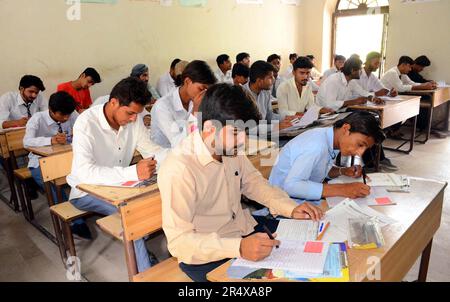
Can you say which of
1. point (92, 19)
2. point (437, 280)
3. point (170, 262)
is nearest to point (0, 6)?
point (92, 19)

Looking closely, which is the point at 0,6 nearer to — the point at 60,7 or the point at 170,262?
the point at 60,7

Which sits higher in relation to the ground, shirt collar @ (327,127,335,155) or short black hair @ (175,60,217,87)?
short black hair @ (175,60,217,87)

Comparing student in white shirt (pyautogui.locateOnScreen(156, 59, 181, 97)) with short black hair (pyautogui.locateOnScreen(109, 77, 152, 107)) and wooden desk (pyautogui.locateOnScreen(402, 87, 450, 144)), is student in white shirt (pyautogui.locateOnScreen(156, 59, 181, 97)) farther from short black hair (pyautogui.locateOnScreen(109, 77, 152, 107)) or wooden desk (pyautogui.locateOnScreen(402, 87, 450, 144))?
wooden desk (pyautogui.locateOnScreen(402, 87, 450, 144))

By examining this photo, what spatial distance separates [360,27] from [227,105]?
6769 mm

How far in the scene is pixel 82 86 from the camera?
4.30 metres

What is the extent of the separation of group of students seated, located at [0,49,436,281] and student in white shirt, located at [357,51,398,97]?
127 centimetres

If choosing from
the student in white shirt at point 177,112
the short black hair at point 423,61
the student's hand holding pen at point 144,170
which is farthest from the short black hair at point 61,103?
the short black hair at point 423,61

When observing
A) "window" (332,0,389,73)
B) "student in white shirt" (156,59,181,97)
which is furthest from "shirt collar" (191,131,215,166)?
"window" (332,0,389,73)

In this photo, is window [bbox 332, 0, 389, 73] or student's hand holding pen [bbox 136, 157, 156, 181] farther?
window [bbox 332, 0, 389, 73]

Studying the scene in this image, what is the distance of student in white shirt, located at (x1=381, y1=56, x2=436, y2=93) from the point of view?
524cm

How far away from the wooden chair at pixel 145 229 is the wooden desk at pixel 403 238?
0.43 meters
